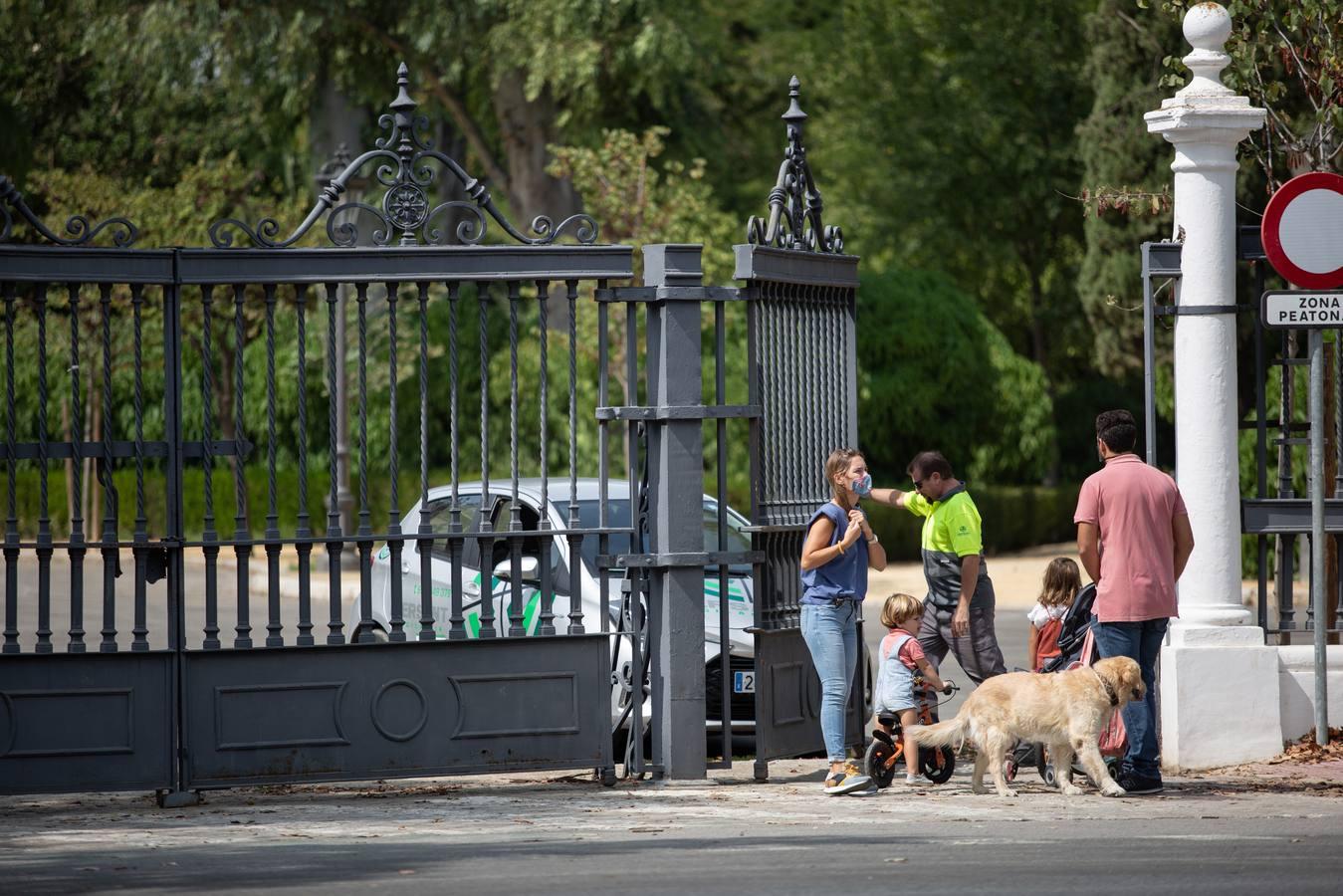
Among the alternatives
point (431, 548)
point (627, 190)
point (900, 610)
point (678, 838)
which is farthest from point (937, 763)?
point (627, 190)

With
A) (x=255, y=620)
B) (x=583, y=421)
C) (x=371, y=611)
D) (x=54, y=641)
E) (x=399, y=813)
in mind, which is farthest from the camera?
(x=583, y=421)

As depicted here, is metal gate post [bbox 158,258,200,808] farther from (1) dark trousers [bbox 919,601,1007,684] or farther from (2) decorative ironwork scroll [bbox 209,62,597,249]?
(1) dark trousers [bbox 919,601,1007,684]

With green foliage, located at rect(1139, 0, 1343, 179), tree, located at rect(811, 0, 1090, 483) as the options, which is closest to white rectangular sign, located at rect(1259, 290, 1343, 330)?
green foliage, located at rect(1139, 0, 1343, 179)

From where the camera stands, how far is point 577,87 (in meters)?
30.5

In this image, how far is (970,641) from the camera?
10.4 meters

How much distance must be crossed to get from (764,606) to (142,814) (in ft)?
10.6

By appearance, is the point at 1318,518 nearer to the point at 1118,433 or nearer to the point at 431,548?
the point at 1118,433

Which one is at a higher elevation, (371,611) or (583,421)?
(583,421)

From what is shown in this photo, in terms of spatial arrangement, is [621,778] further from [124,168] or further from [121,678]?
[124,168]

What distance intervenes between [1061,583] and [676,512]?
2.08 metres

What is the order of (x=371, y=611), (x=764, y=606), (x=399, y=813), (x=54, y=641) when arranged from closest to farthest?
1. (x=399, y=813)
2. (x=764, y=606)
3. (x=371, y=611)
4. (x=54, y=641)

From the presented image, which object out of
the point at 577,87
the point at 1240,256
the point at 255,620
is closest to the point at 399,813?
the point at 1240,256

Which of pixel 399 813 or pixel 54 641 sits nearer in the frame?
pixel 399 813

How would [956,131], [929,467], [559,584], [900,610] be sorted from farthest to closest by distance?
[956,131] → [559,584] → [929,467] → [900,610]
